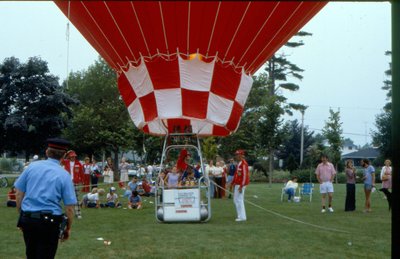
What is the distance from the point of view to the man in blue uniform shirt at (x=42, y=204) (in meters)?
5.29

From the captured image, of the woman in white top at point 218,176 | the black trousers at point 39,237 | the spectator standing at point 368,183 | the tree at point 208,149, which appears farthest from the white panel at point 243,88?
the tree at point 208,149

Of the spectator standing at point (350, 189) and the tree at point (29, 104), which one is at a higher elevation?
the tree at point (29, 104)

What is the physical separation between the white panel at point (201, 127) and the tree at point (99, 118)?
102 feet

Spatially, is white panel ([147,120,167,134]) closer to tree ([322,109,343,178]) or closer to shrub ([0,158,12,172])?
tree ([322,109,343,178])

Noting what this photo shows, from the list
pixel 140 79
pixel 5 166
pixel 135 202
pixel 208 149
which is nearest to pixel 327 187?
pixel 135 202

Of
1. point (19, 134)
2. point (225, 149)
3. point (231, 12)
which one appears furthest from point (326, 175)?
point (225, 149)

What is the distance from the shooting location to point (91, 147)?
4534 cm

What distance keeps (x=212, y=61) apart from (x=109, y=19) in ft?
7.66

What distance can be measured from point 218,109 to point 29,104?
84.4 feet

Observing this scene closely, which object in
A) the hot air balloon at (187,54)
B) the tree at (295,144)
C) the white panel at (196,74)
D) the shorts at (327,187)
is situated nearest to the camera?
the hot air balloon at (187,54)

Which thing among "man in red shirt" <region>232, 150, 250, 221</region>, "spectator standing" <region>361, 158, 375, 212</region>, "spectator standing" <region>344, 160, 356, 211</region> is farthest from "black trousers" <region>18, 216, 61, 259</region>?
"spectator standing" <region>361, 158, 375, 212</region>

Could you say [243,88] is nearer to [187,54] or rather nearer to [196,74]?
[196,74]

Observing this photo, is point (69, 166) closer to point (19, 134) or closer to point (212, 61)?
point (212, 61)

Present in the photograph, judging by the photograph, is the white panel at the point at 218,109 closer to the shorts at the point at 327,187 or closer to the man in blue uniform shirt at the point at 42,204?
the man in blue uniform shirt at the point at 42,204
